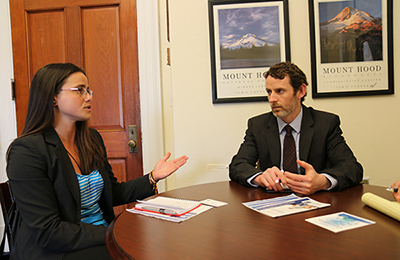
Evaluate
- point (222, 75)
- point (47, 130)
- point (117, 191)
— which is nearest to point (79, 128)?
point (47, 130)

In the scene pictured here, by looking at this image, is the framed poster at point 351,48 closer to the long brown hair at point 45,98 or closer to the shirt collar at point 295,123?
the shirt collar at point 295,123

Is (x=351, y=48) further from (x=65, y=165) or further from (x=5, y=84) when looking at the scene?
(x=5, y=84)

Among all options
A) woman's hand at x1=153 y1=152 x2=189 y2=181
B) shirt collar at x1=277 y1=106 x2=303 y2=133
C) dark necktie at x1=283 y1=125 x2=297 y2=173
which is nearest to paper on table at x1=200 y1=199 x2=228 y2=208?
woman's hand at x1=153 y1=152 x2=189 y2=181

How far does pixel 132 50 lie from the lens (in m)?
2.79

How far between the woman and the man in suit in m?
0.46

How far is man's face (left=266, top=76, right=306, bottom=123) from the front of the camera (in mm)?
1961

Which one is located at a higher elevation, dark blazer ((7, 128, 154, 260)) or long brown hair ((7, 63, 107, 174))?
long brown hair ((7, 63, 107, 174))

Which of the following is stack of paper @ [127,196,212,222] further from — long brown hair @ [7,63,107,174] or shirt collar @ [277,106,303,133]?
shirt collar @ [277,106,303,133]

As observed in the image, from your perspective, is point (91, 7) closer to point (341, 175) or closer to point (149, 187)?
point (149, 187)

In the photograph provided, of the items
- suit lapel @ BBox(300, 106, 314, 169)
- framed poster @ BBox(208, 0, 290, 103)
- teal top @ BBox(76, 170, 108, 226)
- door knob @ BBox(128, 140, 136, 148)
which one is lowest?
teal top @ BBox(76, 170, 108, 226)

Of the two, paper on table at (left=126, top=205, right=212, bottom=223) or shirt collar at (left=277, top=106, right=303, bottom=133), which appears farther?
shirt collar at (left=277, top=106, right=303, bottom=133)

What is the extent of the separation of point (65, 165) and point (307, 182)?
3.60 ft

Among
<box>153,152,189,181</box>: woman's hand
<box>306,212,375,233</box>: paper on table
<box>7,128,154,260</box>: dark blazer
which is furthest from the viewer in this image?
<box>153,152,189,181</box>: woman's hand

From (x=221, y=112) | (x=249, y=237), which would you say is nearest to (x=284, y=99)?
(x=221, y=112)
